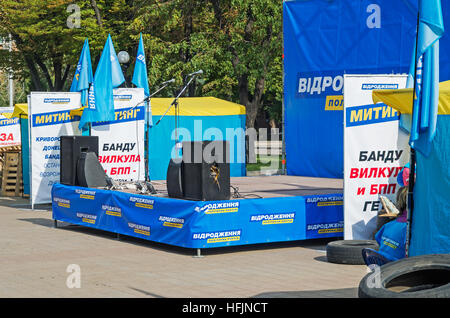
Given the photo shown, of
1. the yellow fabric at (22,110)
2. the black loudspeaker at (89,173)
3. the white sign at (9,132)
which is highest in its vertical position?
the yellow fabric at (22,110)

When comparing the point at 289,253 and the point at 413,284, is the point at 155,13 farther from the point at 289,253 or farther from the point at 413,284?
the point at 413,284

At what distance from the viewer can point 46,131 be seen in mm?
19031

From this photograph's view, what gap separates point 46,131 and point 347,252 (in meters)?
10.5

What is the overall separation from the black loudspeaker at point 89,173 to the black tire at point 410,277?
9150 mm

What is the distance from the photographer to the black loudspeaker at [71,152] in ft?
51.1

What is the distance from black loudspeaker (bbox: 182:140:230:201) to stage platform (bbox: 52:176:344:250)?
8.6 inches

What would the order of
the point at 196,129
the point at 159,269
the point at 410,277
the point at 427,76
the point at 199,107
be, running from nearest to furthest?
1. the point at 410,277
2. the point at 427,76
3. the point at 159,269
4. the point at 196,129
5. the point at 199,107

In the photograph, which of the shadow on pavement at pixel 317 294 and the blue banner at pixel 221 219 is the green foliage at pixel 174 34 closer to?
the blue banner at pixel 221 219

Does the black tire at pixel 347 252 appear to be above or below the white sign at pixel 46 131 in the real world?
below

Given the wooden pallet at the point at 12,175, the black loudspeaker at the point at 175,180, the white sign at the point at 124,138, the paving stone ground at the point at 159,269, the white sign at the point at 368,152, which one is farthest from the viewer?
the wooden pallet at the point at 12,175

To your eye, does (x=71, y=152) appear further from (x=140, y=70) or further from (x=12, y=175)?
(x=12, y=175)

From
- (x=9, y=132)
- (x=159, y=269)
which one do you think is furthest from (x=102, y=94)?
(x=9, y=132)

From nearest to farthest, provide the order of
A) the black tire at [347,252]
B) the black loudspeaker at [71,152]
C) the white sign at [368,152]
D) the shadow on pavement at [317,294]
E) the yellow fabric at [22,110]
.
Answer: the shadow on pavement at [317,294]
the black tire at [347,252]
the white sign at [368,152]
the black loudspeaker at [71,152]
the yellow fabric at [22,110]

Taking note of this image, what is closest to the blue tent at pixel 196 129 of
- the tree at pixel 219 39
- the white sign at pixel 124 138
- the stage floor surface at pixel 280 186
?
the tree at pixel 219 39
